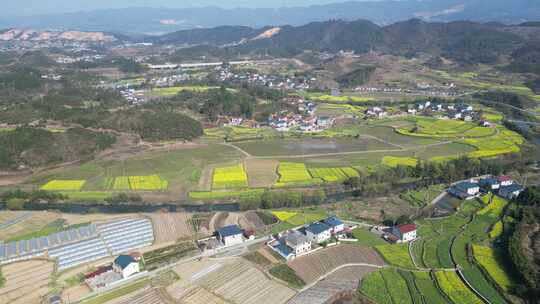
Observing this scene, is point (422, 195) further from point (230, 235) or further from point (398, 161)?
point (230, 235)

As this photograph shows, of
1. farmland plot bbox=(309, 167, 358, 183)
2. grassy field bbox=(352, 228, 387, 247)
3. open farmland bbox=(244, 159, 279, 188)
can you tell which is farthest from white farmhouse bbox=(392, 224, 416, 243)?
open farmland bbox=(244, 159, 279, 188)

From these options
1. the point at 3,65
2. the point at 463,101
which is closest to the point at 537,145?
the point at 463,101

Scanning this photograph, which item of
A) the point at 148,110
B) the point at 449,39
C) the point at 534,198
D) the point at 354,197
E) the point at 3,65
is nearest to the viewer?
the point at 534,198

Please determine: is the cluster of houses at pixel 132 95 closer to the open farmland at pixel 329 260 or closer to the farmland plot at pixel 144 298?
the farmland plot at pixel 144 298

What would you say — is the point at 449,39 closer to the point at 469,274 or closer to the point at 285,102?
the point at 285,102

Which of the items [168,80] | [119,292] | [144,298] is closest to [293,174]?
[144,298]

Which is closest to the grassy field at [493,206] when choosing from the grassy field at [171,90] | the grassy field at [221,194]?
the grassy field at [221,194]
